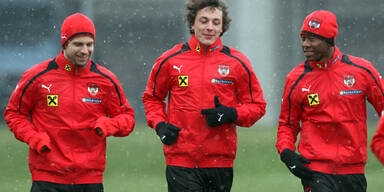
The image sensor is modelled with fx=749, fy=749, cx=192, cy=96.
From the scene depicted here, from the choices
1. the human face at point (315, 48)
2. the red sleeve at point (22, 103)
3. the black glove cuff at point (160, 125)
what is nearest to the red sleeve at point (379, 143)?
the human face at point (315, 48)

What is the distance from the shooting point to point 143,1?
21.2 metres

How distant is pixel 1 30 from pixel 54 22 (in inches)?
66.3

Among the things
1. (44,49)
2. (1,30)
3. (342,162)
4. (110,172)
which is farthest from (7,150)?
(342,162)

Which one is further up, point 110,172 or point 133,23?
point 133,23

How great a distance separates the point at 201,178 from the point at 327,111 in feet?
3.90

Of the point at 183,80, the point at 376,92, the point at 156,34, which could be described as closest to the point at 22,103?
the point at 183,80

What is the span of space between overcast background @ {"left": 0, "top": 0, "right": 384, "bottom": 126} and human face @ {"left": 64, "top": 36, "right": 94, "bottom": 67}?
492 inches

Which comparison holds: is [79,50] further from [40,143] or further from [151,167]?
[151,167]

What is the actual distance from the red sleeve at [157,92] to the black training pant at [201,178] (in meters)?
0.46

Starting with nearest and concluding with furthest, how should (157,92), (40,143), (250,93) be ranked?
(40,143) < (250,93) < (157,92)

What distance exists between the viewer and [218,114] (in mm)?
6090

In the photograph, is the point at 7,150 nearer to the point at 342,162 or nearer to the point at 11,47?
the point at 11,47

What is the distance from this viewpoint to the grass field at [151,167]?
11734mm

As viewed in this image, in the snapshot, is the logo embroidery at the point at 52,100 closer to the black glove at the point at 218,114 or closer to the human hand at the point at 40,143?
the human hand at the point at 40,143
